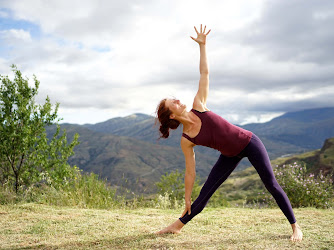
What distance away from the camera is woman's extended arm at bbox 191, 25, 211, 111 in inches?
167

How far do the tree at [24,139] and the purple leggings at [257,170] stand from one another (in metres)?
6.39

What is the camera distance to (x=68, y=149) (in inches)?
425

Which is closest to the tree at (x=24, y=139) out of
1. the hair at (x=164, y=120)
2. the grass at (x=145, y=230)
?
the grass at (x=145, y=230)

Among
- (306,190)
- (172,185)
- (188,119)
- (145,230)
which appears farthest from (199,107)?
(172,185)

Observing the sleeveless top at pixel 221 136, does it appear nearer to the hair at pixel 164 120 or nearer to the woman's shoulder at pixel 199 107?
the woman's shoulder at pixel 199 107

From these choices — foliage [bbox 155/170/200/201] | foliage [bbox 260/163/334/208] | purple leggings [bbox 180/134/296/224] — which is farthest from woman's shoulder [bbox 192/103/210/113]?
foliage [bbox 155/170/200/201]

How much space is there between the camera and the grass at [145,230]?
13.6 feet

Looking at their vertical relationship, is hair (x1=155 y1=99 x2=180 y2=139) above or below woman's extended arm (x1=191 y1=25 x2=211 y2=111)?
below

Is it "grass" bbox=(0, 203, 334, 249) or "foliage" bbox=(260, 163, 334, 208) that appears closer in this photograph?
"grass" bbox=(0, 203, 334, 249)

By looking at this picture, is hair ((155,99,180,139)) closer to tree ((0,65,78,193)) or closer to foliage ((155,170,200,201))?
tree ((0,65,78,193))

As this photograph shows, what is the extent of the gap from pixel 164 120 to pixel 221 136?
778mm

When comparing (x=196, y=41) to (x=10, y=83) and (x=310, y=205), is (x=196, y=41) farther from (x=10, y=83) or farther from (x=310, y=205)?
(x=10, y=83)

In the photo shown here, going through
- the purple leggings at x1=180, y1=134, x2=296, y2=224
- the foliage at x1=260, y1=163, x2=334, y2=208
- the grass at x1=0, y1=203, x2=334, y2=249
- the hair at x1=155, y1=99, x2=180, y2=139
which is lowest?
the grass at x1=0, y1=203, x2=334, y2=249

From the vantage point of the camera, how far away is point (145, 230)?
5004 mm
